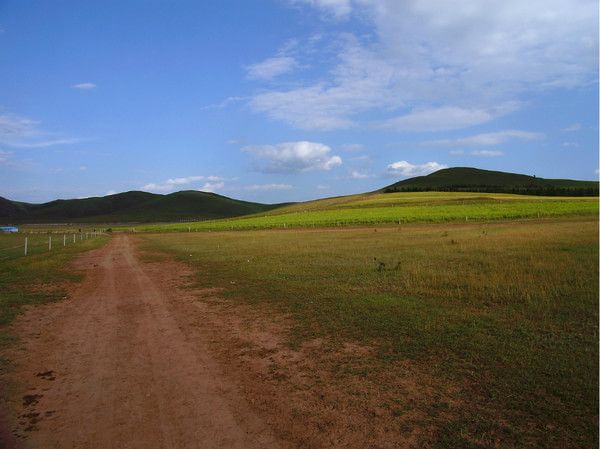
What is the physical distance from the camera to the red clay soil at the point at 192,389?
4.58 m

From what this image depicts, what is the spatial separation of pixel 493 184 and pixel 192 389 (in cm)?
11667

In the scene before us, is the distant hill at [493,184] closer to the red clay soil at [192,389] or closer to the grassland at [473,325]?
the grassland at [473,325]

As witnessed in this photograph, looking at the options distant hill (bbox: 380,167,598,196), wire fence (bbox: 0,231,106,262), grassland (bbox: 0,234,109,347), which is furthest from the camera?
distant hill (bbox: 380,167,598,196)

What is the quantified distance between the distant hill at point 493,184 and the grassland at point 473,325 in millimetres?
86402

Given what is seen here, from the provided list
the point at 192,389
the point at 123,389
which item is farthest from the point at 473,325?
the point at 123,389

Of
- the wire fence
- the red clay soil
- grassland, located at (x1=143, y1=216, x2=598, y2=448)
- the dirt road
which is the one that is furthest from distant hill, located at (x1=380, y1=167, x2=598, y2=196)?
the dirt road

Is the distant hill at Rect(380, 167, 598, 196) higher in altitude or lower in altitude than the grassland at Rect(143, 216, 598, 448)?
higher

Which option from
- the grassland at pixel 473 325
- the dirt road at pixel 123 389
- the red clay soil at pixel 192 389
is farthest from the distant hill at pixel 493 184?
the dirt road at pixel 123 389

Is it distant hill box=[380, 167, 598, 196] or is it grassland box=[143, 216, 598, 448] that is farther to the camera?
distant hill box=[380, 167, 598, 196]

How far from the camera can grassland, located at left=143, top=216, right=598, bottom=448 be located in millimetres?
4785

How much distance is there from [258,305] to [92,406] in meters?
5.94

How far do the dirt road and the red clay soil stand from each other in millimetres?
17

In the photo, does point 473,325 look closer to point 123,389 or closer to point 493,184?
point 123,389

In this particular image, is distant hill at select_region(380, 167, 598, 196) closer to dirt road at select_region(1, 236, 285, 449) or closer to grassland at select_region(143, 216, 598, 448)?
grassland at select_region(143, 216, 598, 448)
